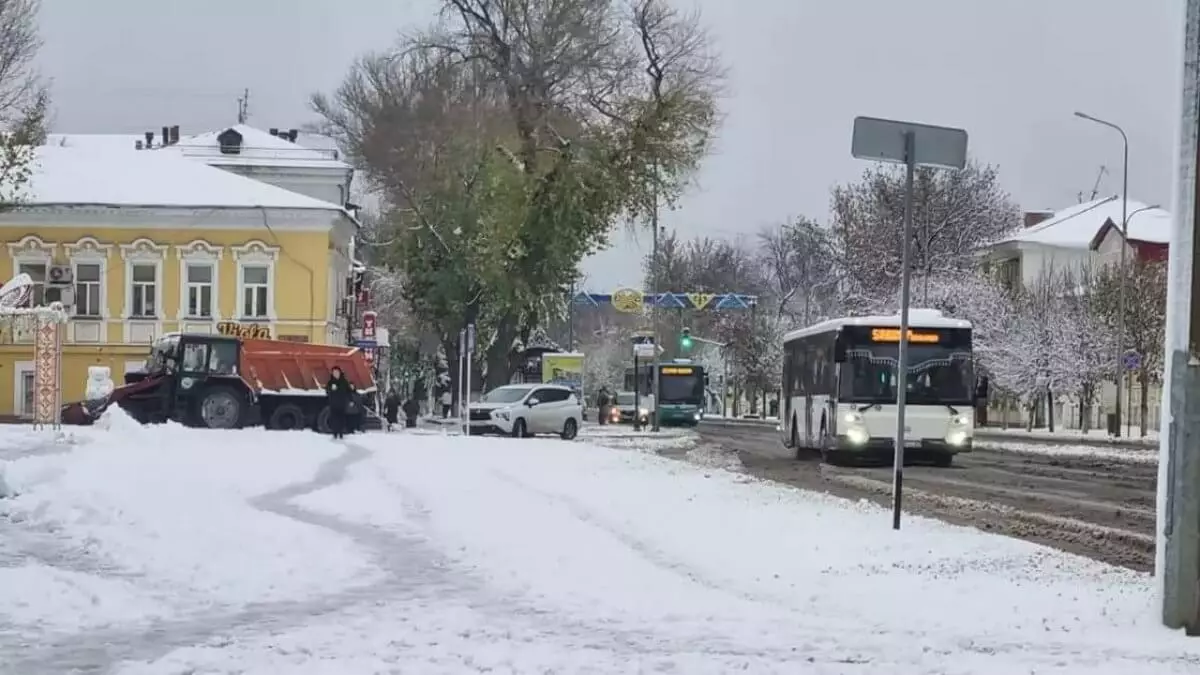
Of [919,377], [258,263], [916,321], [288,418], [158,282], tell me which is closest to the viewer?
[919,377]

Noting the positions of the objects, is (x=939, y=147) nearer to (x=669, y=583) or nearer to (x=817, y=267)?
(x=669, y=583)

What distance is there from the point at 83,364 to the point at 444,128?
56.2 feet

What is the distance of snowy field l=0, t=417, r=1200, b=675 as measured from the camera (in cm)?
882

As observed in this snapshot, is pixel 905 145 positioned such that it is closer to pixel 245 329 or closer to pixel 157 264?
pixel 245 329

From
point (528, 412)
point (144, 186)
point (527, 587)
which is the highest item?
point (144, 186)

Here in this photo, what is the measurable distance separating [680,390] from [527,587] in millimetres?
60763

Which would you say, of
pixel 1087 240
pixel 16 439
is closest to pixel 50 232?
pixel 16 439

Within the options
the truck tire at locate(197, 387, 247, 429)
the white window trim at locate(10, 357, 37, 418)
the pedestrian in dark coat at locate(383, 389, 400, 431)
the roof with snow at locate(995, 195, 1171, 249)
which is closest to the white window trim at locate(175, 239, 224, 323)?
the white window trim at locate(10, 357, 37, 418)

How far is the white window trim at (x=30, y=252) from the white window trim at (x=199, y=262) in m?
4.58

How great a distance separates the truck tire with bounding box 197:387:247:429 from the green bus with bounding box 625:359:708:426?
3080 cm

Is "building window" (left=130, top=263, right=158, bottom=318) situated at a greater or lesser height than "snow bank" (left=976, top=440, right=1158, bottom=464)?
greater

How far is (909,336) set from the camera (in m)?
29.9

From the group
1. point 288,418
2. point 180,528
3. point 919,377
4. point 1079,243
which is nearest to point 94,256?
point 288,418

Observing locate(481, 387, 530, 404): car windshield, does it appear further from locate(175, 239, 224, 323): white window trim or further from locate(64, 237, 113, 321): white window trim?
locate(64, 237, 113, 321): white window trim
